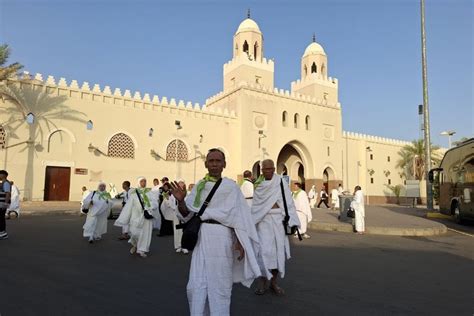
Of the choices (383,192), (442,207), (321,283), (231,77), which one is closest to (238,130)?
(231,77)

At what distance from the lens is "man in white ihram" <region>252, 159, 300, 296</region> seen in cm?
446

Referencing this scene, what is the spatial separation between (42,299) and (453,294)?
4961 millimetres

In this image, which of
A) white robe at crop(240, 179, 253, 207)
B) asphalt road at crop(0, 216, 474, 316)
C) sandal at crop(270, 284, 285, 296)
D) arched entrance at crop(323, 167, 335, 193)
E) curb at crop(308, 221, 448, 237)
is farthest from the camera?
arched entrance at crop(323, 167, 335, 193)

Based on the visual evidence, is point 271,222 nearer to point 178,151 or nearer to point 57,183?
point 57,183

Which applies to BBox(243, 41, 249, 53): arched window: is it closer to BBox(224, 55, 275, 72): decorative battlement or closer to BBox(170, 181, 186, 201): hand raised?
BBox(224, 55, 275, 72): decorative battlement

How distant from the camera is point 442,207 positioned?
54.2 feet

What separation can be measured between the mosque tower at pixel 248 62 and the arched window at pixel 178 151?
322 inches

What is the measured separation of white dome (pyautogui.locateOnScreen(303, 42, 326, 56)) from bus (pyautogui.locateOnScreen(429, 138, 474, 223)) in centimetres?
2591

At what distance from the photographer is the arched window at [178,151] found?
91.2ft

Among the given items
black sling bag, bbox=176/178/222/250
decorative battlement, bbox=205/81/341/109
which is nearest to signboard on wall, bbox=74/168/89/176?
decorative battlement, bbox=205/81/341/109

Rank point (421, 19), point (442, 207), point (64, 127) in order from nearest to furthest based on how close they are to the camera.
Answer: point (442, 207) → point (421, 19) → point (64, 127)

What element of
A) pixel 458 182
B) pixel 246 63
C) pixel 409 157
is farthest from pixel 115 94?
pixel 409 157

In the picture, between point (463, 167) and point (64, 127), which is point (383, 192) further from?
point (64, 127)

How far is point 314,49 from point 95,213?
1406 inches
